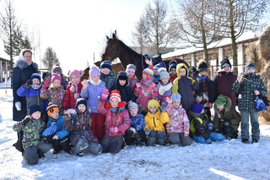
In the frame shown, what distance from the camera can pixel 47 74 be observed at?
161 inches

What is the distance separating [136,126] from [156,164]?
43.2 inches

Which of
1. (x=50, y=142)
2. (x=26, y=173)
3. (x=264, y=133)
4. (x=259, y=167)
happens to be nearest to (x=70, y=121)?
(x=50, y=142)

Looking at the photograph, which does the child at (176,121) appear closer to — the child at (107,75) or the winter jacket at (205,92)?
the winter jacket at (205,92)

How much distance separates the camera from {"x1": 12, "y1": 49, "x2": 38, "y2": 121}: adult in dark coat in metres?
3.69

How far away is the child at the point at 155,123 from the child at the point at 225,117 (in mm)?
1337

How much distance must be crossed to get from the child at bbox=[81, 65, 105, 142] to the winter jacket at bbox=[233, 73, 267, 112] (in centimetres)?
297

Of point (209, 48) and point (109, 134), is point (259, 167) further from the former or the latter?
point (209, 48)

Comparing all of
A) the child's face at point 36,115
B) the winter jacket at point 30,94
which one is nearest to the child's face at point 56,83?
the winter jacket at point 30,94

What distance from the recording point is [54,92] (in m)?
3.74

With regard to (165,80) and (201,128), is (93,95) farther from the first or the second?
(201,128)

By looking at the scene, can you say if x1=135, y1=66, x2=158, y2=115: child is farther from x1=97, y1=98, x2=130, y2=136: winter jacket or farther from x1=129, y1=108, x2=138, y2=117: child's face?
x1=97, y1=98, x2=130, y2=136: winter jacket

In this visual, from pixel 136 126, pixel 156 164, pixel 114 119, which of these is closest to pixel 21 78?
pixel 114 119

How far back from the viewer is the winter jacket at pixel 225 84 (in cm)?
448

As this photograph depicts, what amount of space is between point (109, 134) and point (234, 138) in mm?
2783
